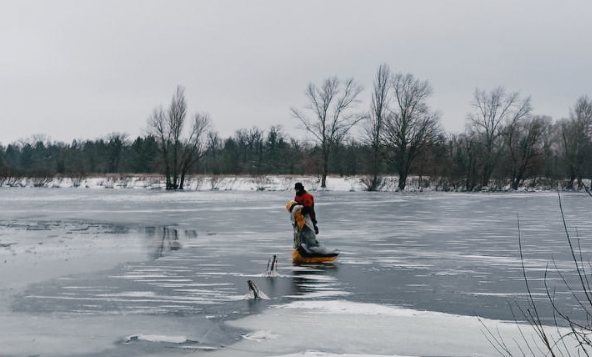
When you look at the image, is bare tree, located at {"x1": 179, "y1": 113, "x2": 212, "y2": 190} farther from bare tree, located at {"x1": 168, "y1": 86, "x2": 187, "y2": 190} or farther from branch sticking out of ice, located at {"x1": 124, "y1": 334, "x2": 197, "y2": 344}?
branch sticking out of ice, located at {"x1": 124, "y1": 334, "x2": 197, "y2": 344}

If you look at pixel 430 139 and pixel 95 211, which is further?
pixel 430 139

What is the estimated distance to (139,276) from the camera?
9281mm

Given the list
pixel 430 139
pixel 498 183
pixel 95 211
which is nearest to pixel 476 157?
pixel 498 183

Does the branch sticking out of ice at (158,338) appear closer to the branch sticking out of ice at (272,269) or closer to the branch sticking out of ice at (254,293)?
the branch sticking out of ice at (254,293)

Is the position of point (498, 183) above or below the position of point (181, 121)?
below

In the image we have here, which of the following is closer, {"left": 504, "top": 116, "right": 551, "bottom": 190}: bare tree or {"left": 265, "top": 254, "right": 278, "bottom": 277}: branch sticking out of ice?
{"left": 265, "top": 254, "right": 278, "bottom": 277}: branch sticking out of ice

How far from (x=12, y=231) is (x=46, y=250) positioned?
182 inches

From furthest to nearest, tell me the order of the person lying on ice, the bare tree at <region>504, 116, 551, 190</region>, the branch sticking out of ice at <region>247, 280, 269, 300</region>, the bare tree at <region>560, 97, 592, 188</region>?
the bare tree at <region>560, 97, 592, 188</region>, the bare tree at <region>504, 116, 551, 190</region>, the person lying on ice, the branch sticking out of ice at <region>247, 280, 269, 300</region>

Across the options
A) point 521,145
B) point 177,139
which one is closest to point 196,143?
point 177,139

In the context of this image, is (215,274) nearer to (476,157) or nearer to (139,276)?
(139,276)

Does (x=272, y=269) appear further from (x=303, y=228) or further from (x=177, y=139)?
(x=177, y=139)

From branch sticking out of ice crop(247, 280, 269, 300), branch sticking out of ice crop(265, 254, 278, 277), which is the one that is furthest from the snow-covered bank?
branch sticking out of ice crop(247, 280, 269, 300)

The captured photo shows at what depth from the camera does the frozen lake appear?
5.73 metres

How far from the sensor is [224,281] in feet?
29.1
